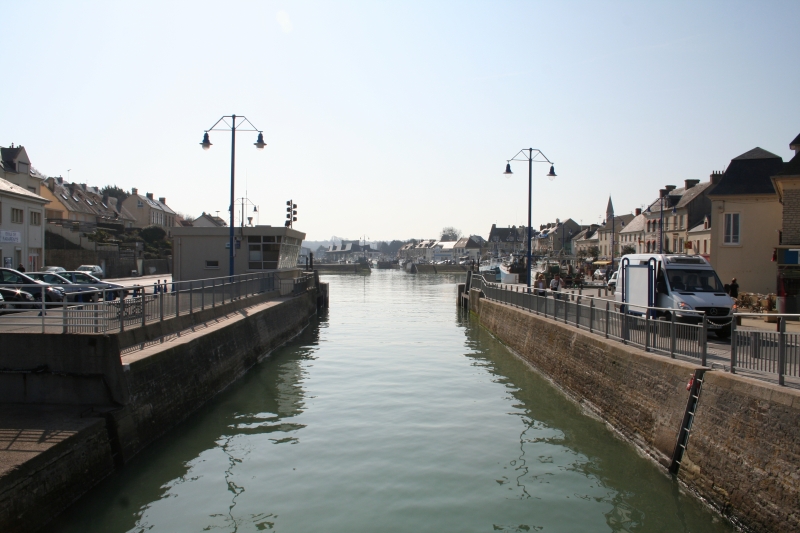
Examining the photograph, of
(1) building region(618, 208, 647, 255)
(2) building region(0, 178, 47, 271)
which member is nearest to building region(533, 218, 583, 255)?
(1) building region(618, 208, 647, 255)

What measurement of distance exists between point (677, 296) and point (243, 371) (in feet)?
41.8

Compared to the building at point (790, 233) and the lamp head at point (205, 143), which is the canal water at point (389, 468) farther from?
the building at point (790, 233)

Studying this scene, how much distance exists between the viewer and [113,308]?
13.2 meters

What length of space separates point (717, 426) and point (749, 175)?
29.5 meters

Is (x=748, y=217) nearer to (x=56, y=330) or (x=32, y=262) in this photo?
(x=56, y=330)

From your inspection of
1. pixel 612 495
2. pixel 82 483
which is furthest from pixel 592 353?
pixel 82 483

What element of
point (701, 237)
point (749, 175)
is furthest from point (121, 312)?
point (701, 237)

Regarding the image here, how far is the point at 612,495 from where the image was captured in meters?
10.5

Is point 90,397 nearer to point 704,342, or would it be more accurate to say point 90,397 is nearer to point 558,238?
point 704,342

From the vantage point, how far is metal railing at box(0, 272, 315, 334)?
11836 millimetres

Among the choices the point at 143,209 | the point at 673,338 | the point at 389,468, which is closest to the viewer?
the point at 389,468

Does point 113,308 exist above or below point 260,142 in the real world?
below

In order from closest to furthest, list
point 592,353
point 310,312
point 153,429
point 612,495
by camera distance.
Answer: point 612,495
point 153,429
point 592,353
point 310,312

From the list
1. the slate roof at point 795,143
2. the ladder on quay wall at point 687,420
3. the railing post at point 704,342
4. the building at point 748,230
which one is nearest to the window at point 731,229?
the building at point 748,230
